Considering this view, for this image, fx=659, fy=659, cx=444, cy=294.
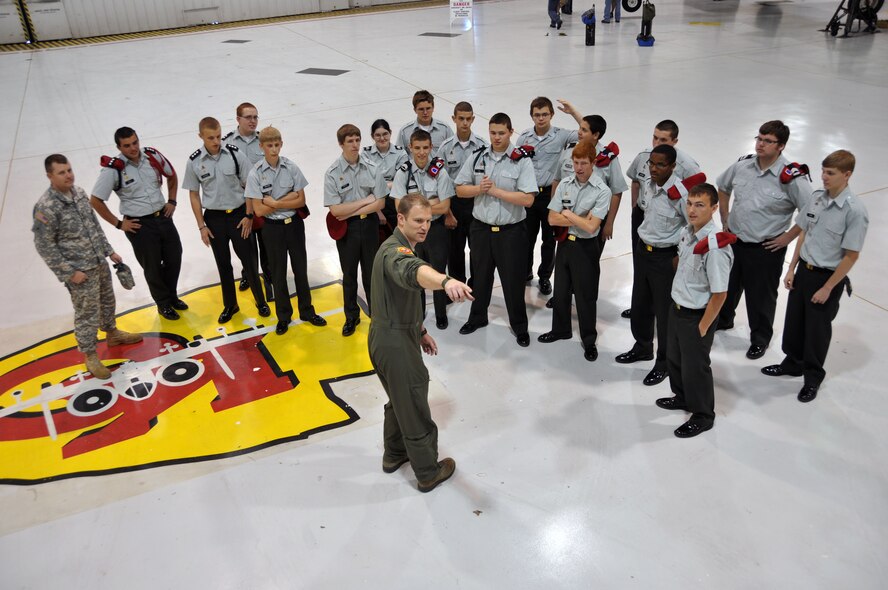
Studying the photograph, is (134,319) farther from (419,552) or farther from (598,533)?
(598,533)

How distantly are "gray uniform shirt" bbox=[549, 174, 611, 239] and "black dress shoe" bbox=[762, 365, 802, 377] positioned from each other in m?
1.64

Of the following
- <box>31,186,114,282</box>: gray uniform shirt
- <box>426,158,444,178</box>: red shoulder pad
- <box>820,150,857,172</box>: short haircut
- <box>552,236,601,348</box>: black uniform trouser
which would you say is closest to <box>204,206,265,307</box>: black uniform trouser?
<box>31,186,114,282</box>: gray uniform shirt

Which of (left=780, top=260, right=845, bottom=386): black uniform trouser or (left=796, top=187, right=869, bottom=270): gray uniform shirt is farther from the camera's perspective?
(left=780, top=260, right=845, bottom=386): black uniform trouser

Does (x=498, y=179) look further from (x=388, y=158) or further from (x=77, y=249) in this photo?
(x=77, y=249)

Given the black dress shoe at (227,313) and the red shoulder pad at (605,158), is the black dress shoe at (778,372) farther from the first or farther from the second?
the black dress shoe at (227,313)

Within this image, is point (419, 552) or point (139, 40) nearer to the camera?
point (419, 552)

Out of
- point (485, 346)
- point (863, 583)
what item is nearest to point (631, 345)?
point (485, 346)

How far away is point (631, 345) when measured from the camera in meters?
5.46

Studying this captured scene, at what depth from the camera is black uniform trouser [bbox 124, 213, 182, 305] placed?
19.0 feet

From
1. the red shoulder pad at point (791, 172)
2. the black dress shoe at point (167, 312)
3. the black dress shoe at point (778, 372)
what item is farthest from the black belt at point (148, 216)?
the black dress shoe at point (778, 372)

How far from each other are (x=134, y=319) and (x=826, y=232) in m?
5.66

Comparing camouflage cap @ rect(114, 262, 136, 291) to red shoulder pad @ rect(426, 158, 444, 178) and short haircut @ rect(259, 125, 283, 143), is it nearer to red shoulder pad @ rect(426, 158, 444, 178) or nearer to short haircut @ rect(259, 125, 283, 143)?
short haircut @ rect(259, 125, 283, 143)

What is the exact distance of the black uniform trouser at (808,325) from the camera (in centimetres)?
449

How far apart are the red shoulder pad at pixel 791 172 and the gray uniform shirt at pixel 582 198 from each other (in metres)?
1.20
